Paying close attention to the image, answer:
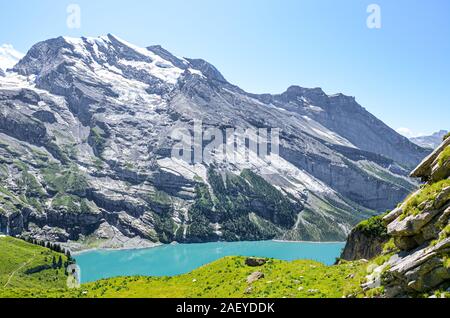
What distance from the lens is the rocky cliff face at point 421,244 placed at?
62.2 feet

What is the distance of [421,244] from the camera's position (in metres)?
21.2

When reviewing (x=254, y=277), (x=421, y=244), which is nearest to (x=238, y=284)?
(x=254, y=277)

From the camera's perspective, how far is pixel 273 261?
42.8 m

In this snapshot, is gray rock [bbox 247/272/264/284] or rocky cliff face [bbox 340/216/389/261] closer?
gray rock [bbox 247/272/264/284]

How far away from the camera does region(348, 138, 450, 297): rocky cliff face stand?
62.2ft

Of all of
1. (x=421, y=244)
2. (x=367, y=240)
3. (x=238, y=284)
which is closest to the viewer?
(x=421, y=244)

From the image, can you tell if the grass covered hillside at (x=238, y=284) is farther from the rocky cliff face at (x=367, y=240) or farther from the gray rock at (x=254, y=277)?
the rocky cliff face at (x=367, y=240)

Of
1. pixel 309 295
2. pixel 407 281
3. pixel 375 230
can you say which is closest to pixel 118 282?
pixel 309 295

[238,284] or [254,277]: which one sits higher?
[254,277]

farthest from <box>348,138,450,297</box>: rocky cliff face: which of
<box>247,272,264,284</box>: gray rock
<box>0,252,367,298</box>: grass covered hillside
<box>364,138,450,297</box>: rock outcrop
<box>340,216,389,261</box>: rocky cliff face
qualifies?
<box>340,216,389,261</box>: rocky cliff face

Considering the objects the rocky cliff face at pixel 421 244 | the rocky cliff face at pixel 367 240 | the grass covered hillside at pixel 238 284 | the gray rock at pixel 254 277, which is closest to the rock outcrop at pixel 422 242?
the rocky cliff face at pixel 421 244

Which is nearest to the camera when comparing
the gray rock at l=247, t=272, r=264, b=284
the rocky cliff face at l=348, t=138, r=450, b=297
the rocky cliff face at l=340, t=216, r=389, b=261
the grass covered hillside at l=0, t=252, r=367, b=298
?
the rocky cliff face at l=348, t=138, r=450, b=297

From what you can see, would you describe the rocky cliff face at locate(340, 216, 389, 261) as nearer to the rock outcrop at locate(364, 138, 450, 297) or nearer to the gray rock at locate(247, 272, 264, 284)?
the gray rock at locate(247, 272, 264, 284)

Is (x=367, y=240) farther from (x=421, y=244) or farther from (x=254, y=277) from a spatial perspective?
(x=421, y=244)
